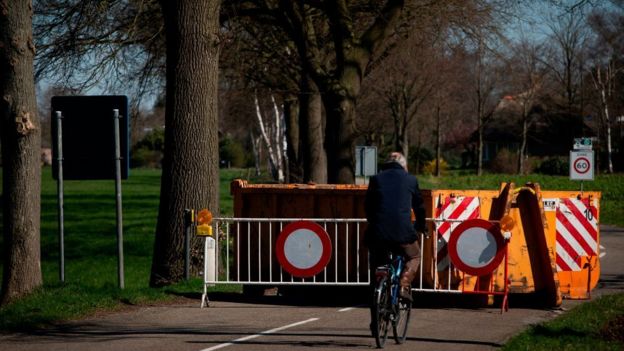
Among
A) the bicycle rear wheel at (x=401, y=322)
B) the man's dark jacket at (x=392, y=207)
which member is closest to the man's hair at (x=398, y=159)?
the man's dark jacket at (x=392, y=207)

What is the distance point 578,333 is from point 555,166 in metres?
65.9

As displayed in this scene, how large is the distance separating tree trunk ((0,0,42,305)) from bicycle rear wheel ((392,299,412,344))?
5860 mm

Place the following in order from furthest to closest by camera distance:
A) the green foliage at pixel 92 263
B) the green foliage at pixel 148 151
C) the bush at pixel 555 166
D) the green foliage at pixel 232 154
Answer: the green foliage at pixel 148 151 → the green foliage at pixel 232 154 → the bush at pixel 555 166 → the green foliage at pixel 92 263

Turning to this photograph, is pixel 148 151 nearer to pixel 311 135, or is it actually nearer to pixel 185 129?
pixel 311 135

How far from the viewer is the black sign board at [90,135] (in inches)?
598

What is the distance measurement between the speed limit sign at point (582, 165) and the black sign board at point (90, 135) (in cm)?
1746

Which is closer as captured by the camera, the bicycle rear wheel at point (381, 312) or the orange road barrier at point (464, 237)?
the bicycle rear wheel at point (381, 312)

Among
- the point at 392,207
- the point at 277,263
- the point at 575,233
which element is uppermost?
the point at 392,207

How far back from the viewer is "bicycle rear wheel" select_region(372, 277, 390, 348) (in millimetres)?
9539

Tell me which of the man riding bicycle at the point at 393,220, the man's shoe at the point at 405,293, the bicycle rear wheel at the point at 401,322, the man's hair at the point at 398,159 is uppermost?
the man's hair at the point at 398,159

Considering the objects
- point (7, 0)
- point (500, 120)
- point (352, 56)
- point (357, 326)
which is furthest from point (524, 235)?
point (500, 120)

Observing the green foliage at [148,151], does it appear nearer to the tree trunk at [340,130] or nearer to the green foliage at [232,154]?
the green foliage at [232,154]

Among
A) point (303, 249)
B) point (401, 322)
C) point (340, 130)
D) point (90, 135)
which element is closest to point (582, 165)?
point (340, 130)

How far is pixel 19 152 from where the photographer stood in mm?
14219
